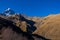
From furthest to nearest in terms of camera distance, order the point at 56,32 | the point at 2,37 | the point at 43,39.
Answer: the point at 56,32 < the point at 43,39 < the point at 2,37

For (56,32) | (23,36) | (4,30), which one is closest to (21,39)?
(23,36)

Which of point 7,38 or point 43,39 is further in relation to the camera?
point 43,39

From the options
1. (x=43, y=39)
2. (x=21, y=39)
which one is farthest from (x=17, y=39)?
(x=43, y=39)

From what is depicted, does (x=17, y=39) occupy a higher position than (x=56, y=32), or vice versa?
(x=56, y=32)

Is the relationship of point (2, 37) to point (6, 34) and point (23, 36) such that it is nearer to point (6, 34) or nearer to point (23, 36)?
point (6, 34)

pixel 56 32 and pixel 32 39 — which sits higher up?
pixel 56 32

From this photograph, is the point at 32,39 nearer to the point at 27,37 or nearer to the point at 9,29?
the point at 27,37

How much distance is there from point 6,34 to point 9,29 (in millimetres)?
463

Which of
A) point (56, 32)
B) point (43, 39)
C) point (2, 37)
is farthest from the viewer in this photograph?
point (56, 32)

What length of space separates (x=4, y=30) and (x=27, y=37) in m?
1.93

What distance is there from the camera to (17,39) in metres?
17.5

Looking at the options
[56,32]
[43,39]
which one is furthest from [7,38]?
[56,32]

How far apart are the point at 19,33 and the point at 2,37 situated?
54.2 inches

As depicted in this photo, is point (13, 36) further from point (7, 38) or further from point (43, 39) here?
point (43, 39)
